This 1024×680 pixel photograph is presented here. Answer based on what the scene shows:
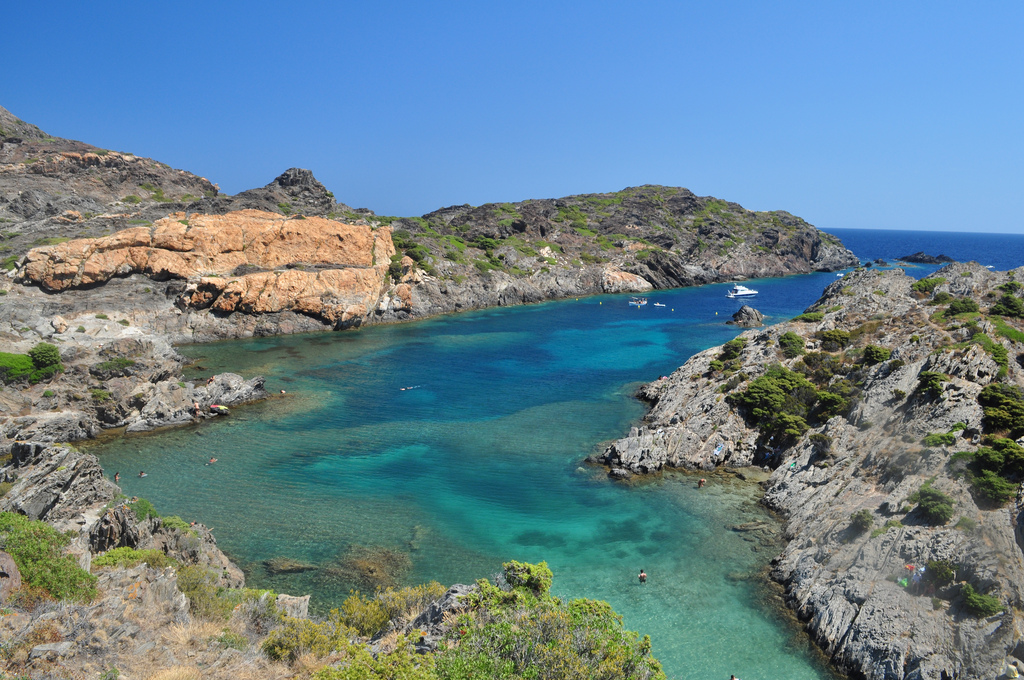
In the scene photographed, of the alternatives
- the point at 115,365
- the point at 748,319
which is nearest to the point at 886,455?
the point at 115,365

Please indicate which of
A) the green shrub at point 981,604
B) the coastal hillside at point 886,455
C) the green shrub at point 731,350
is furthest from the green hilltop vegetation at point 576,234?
the green shrub at point 981,604

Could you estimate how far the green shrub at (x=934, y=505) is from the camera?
25.4m

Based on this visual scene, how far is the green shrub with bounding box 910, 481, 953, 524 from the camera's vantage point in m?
25.4

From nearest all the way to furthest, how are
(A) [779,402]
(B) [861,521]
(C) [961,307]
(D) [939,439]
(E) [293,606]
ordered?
1. (E) [293,606]
2. (B) [861,521]
3. (D) [939,439]
4. (A) [779,402]
5. (C) [961,307]

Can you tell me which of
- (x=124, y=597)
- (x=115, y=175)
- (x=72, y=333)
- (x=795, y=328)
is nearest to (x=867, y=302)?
(x=795, y=328)

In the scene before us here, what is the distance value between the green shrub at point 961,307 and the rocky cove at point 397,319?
2.76 m

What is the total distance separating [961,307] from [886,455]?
23.5 metres

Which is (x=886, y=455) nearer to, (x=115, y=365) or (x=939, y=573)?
(x=939, y=573)

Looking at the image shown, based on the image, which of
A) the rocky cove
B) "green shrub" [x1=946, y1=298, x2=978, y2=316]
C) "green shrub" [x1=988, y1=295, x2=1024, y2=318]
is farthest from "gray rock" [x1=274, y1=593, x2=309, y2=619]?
"green shrub" [x1=988, y1=295, x2=1024, y2=318]

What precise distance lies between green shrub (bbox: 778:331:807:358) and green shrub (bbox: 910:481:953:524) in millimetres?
22721

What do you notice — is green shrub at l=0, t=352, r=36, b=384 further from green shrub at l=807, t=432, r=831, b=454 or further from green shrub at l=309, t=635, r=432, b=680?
green shrub at l=807, t=432, r=831, b=454

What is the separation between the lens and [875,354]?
1649 inches

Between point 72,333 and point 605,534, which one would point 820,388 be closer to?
point 605,534

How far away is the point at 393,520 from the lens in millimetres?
32562
